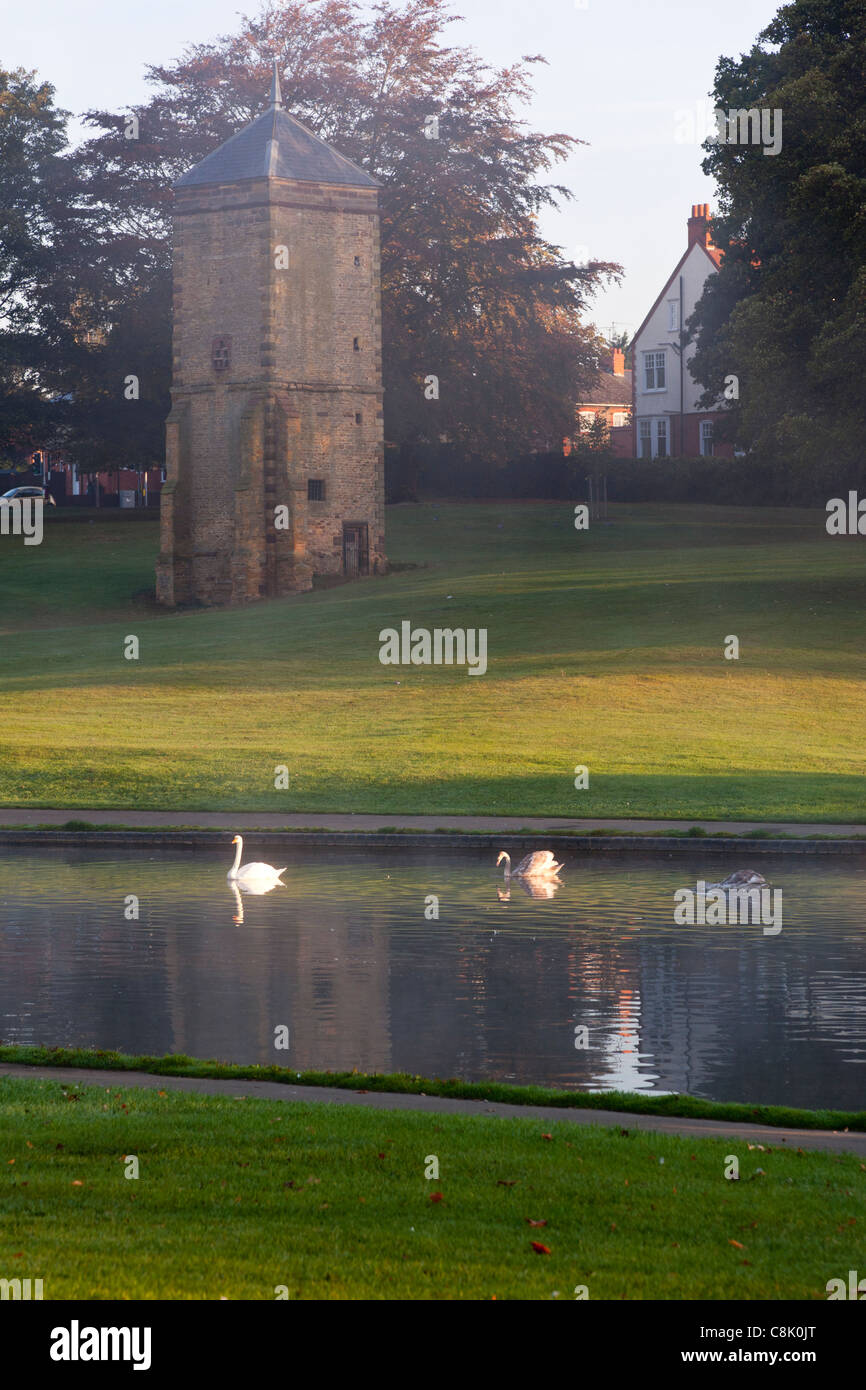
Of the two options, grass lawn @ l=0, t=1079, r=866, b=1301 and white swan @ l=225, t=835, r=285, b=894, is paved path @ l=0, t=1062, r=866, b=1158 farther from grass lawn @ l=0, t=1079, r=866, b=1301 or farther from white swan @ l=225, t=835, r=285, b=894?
white swan @ l=225, t=835, r=285, b=894

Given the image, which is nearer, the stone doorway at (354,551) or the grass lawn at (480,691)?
the grass lawn at (480,691)

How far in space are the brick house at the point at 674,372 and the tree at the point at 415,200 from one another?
15.7 meters

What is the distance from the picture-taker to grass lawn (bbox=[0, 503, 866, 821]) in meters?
27.4

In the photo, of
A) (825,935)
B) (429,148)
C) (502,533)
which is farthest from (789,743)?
(429,148)

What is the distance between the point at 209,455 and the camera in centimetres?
6531

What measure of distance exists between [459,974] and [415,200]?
66.1 m

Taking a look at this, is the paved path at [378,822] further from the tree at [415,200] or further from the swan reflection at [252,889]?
the tree at [415,200]

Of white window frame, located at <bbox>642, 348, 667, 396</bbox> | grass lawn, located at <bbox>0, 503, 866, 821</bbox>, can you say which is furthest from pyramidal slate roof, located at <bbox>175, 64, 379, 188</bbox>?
white window frame, located at <bbox>642, 348, 667, 396</bbox>

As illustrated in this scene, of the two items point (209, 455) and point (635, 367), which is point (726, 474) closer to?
point (635, 367)

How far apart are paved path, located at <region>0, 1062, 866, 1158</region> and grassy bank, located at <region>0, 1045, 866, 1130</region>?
0.10m

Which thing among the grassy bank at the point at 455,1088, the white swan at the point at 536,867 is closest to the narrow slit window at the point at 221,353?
the white swan at the point at 536,867

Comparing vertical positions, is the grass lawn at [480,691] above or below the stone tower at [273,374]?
below

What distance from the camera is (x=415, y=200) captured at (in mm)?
75375

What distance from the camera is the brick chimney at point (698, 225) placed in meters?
93.1
